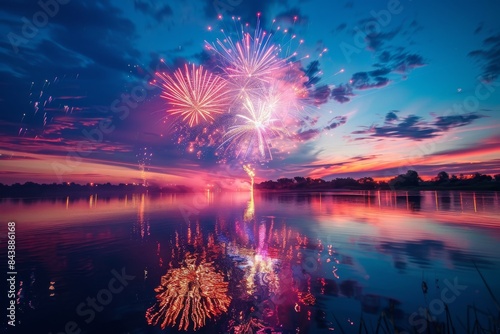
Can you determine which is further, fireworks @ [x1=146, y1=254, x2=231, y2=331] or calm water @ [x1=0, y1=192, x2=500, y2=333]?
fireworks @ [x1=146, y1=254, x2=231, y2=331]

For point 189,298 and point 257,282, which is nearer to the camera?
point 189,298

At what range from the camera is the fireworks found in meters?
9.04

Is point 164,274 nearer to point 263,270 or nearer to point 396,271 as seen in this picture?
point 263,270

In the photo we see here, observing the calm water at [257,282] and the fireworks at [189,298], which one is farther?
the fireworks at [189,298]

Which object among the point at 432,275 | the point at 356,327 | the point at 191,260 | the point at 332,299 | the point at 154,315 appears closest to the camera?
the point at 356,327

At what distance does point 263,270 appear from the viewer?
536 inches

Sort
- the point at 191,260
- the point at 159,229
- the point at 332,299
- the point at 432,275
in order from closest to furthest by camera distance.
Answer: the point at 332,299 → the point at 432,275 → the point at 191,260 → the point at 159,229

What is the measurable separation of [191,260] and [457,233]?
2181 cm

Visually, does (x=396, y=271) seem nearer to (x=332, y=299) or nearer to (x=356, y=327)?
(x=332, y=299)

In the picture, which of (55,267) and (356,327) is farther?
(55,267)

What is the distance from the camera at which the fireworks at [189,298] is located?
9.04 metres

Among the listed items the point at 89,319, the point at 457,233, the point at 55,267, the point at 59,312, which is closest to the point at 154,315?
the point at 89,319

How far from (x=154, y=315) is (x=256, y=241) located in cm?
1190

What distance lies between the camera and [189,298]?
10414mm
